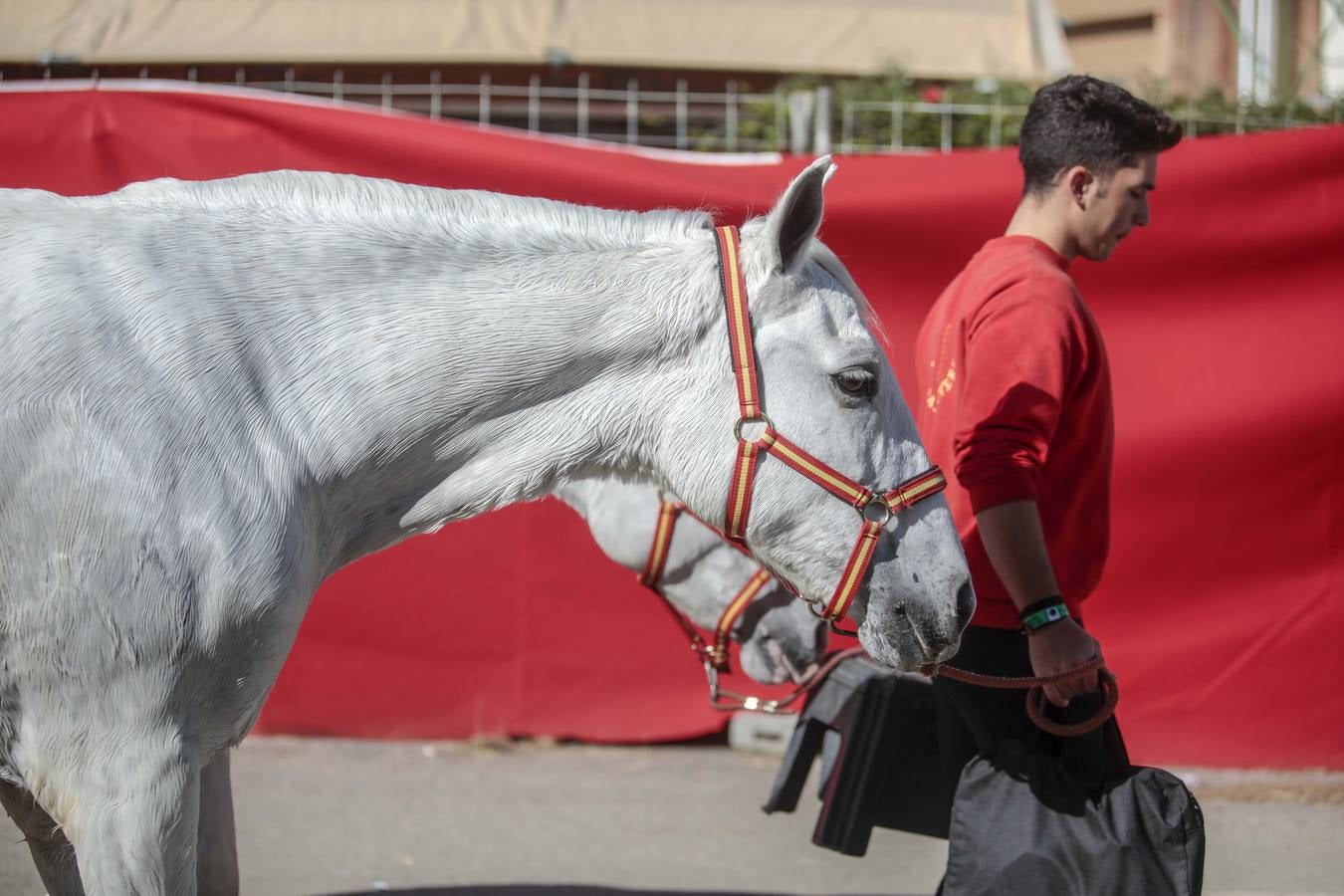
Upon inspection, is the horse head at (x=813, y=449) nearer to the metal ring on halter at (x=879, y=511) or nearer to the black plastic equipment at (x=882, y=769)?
the metal ring on halter at (x=879, y=511)

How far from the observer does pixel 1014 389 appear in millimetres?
2320

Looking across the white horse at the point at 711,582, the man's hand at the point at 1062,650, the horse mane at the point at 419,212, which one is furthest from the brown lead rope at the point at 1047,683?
the horse mane at the point at 419,212

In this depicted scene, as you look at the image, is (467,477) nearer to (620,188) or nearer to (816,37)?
(620,188)

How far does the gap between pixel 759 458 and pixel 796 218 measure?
0.38 m

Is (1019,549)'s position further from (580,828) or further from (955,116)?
(955,116)

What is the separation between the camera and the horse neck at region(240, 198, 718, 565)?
6.57 feet

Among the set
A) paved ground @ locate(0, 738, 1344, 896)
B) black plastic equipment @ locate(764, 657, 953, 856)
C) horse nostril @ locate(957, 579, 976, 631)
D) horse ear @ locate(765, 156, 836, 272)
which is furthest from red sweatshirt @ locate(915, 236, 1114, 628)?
paved ground @ locate(0, 738, 1344, 896)

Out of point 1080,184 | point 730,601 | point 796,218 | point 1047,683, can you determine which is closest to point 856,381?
point 796,218

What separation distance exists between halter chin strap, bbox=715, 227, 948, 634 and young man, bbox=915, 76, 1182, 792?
1.04 feet

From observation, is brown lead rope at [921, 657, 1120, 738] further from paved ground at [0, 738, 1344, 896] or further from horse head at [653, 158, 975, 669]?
paved ground at [0, 738, 1344, 896]

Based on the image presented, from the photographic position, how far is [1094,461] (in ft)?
8.14

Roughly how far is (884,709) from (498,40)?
6.57 m

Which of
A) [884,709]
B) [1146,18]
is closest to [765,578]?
[884,709]

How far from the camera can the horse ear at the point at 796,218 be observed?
1.97 meters
